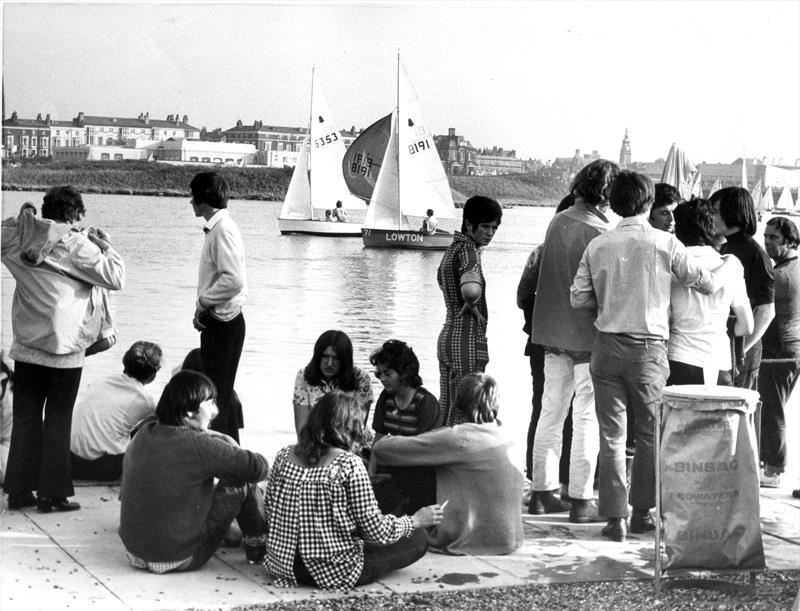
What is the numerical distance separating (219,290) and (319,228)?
102 inches

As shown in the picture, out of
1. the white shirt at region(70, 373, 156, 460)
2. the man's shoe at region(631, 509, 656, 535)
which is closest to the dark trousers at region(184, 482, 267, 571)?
the white shirt at region(70, 373, 156, 460)

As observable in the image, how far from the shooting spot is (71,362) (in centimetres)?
512

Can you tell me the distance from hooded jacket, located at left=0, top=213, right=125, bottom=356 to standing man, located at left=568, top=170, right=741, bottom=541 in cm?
203

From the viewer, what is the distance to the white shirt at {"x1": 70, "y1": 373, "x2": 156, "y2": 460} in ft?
18.2

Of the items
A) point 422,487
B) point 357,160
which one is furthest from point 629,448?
point 357,160

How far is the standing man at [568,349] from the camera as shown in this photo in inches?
209

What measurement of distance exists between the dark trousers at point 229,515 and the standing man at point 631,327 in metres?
1.41

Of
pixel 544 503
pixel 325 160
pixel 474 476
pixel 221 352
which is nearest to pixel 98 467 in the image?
pixel 221 352

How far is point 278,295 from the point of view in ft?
29.4

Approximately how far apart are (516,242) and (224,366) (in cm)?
387

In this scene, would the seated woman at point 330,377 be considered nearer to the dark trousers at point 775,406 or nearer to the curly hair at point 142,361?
the curly hair at point 142,361

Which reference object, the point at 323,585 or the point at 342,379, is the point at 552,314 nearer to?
the point at 342,379

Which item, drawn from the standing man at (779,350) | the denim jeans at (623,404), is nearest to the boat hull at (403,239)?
the standing man at (779,350)

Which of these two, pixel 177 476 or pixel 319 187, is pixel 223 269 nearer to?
pixel 177 476
